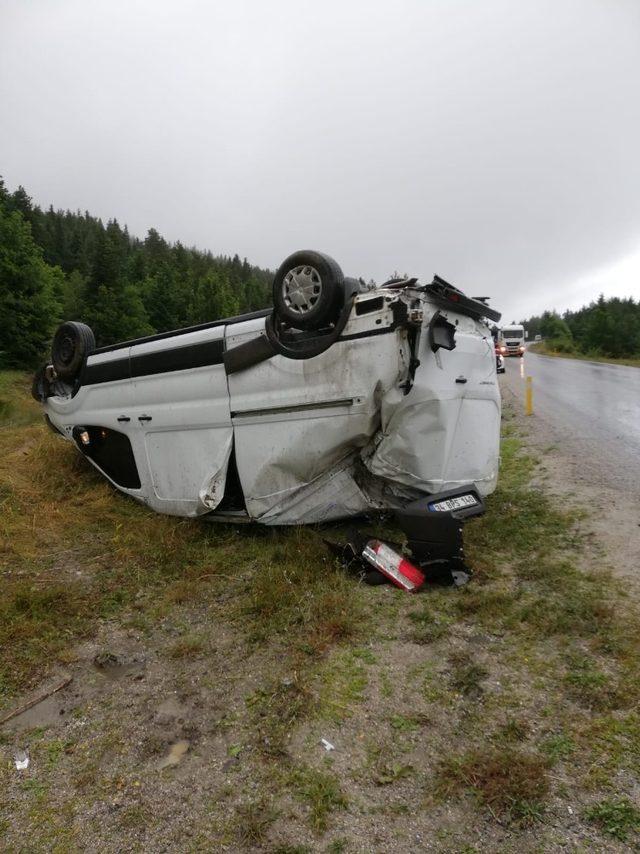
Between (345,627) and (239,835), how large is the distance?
140cm

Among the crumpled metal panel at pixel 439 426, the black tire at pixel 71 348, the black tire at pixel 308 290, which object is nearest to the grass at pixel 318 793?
the crumpled metal panel at pixel 439 426

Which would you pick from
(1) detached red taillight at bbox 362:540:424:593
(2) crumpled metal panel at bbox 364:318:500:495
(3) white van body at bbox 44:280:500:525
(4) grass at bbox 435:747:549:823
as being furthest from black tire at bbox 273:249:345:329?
(4) grass at bbox 435:747:549:823

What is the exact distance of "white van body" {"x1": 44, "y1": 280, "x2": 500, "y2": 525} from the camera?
12.9 feet

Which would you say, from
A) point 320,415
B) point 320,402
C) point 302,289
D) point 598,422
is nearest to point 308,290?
point 302,289

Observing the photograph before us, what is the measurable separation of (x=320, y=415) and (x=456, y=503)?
1220 millimetres

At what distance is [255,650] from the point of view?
10.2 ft

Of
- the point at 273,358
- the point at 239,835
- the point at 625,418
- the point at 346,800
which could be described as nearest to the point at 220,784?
the point at 239,835

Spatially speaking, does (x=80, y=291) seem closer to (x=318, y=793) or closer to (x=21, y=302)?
(x=21, y=302)

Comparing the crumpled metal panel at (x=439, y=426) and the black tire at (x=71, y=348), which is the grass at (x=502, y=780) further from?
the black tire at (x=71, y=348)

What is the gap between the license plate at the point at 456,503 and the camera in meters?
3.66

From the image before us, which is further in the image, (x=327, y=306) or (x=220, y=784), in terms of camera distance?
(x=327, y=306)

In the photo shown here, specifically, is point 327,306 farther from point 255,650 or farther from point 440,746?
point 440,746

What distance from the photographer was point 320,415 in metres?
4.13

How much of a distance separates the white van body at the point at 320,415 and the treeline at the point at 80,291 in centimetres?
2280
